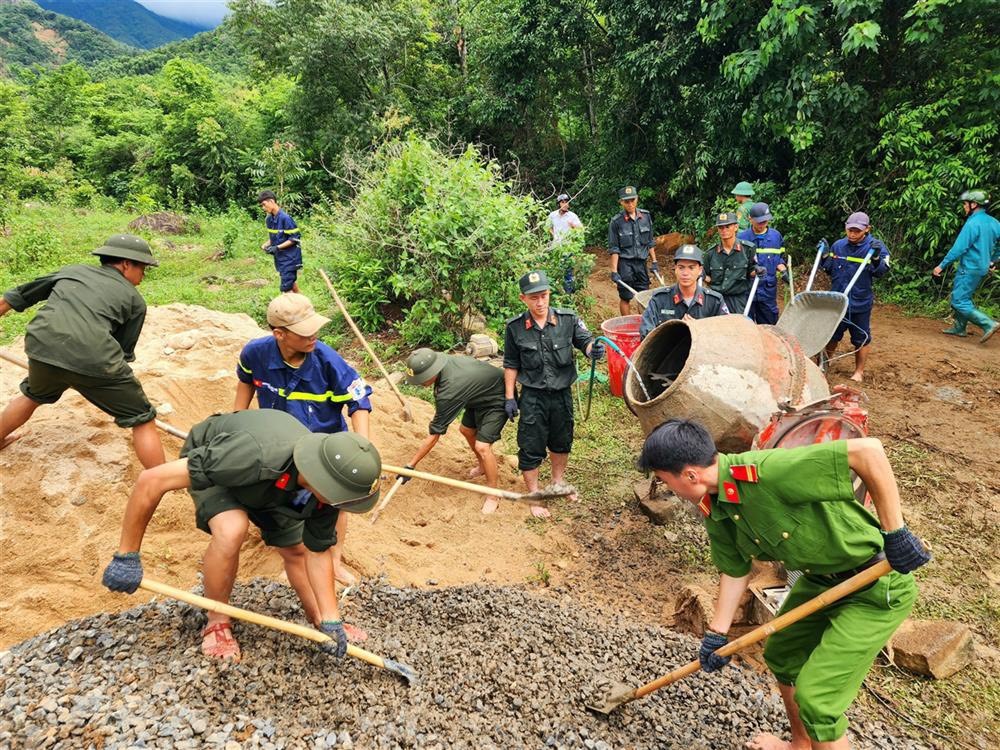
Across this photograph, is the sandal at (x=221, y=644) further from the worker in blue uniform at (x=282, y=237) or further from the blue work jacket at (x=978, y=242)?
the blue work jacket at (x=978, y=242)

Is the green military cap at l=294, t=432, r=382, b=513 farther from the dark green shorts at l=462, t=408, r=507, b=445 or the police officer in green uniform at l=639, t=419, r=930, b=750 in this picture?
the dark green shorts at l=462, t=408, r=507, b=445

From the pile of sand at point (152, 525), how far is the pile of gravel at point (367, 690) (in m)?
0.68

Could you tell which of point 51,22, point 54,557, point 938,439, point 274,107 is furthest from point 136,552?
point 51,22

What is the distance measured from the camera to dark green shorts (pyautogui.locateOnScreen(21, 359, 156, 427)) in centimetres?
345

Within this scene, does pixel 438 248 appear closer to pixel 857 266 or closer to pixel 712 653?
pixel 857 266

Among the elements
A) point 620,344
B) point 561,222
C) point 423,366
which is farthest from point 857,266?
point 423,366

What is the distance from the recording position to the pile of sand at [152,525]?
347 centimetres

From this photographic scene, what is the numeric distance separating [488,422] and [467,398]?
0.87 feet

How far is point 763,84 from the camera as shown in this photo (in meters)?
9.26

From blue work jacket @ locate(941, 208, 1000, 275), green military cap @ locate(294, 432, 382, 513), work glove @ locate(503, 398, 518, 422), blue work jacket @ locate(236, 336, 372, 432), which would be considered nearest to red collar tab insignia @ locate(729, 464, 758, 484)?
green military cap @ locate(294, 432, 382, 513)

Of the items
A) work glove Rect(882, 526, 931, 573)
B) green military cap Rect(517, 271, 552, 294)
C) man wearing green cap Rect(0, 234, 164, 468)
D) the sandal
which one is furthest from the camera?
green military cap Rect(517, 271, 552, 294)

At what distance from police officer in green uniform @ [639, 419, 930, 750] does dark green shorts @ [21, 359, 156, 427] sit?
301 centimetres

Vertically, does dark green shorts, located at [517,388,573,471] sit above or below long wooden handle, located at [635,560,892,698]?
below

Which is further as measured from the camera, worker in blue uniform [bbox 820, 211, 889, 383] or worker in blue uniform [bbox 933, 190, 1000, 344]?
worker in blue uniform [bbox 933, 190, 1000, 344]
